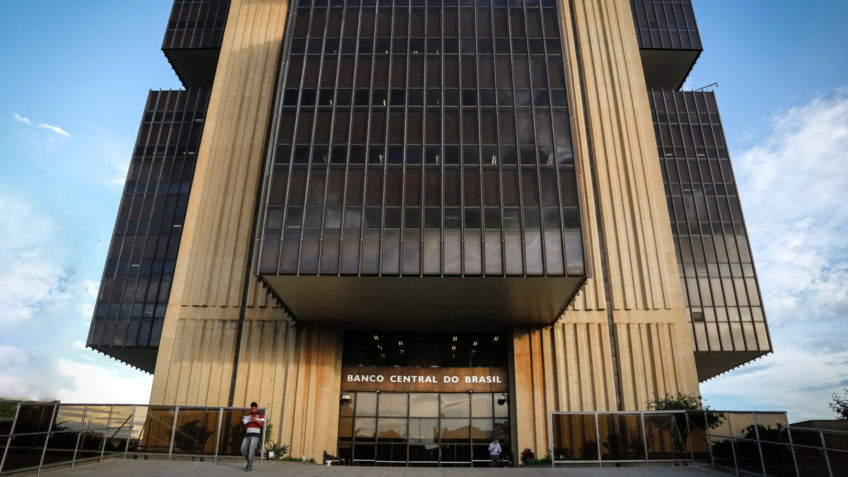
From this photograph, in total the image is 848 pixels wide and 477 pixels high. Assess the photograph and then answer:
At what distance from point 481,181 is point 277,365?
1599cm

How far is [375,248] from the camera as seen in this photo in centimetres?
2614

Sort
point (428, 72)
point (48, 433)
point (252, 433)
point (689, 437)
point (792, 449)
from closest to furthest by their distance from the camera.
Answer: point (792, 449), point (48, 433), point (252, 433), point (689, 437), point (428, 72)

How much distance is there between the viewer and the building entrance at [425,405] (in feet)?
105

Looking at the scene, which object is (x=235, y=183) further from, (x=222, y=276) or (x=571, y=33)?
(x=571, y=33)

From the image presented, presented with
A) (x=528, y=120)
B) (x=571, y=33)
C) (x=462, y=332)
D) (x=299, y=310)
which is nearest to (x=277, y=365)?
(x=299, y=310)

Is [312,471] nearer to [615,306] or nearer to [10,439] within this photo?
[10,439]

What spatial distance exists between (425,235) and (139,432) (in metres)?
14.3

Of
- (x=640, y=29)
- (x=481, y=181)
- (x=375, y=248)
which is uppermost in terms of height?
(x=640, y=29)

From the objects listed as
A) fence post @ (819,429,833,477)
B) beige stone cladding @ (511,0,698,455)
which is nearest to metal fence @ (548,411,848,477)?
fence post @ (819,429,833,477)

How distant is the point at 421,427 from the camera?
1278 inches

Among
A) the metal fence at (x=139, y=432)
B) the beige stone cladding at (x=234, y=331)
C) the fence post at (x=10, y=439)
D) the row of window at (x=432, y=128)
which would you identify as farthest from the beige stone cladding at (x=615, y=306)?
the fence post at (x=10, y=439)

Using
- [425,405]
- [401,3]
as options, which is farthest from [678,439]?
[401,3]

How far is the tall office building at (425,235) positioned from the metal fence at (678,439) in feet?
26.7

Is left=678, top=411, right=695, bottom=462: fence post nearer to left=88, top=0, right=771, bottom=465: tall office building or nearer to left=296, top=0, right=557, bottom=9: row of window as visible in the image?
left=88, top=0, right=771, bottom=465: tall office building
